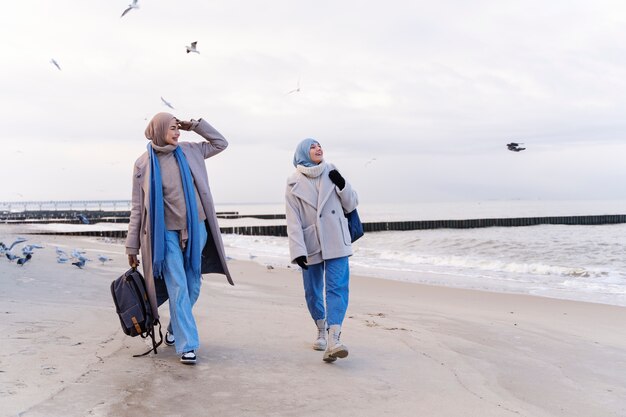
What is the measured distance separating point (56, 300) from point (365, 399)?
3.99 metres

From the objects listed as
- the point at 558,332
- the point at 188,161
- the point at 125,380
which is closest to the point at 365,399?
the point at 125,380

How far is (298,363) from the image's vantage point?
4301 millimetres

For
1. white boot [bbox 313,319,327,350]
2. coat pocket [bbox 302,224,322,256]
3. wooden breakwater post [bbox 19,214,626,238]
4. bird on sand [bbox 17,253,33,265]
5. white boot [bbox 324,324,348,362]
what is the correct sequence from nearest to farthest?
1. white boot [bbox 324,324,348,362]
2. coat pocket [bbox 302,224,322,256]
3. white boot [bbox 313,319,327,350]
4. bird on sand [bbox 17,253,33,265]
5. wooden breakwater post [bbox 19,214,626,238]

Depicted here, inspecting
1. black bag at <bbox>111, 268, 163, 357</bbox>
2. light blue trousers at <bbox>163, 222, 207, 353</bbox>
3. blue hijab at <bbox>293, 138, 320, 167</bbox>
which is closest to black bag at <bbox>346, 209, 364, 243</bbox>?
blue hijab at <bbox>293, 138, 320, 167</bbox>

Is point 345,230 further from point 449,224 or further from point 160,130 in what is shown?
point 449,224

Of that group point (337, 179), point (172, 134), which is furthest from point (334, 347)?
point (172, 134)

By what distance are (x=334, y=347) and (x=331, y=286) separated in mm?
491

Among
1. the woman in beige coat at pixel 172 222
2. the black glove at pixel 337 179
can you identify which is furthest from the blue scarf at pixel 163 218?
the black glove at pixel 337 179

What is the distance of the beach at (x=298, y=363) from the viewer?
3.32 m

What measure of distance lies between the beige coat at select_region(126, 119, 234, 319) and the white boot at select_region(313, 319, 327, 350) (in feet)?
3.06

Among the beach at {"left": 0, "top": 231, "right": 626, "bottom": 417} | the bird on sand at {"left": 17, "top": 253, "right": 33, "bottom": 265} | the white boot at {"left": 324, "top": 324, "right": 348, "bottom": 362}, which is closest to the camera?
the beach at {"left": 0, "top": 231, "right": 626, "bottom": 417}

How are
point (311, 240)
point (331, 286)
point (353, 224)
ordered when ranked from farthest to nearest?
point (353, 224), point (311, 240), point (331, 286)

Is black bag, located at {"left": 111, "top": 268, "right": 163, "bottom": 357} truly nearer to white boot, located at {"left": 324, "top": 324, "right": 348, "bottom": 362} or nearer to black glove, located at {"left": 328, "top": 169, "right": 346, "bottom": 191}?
white boot, located at {"left": 324, "top": 324, "right": 348, "bottom": 362}

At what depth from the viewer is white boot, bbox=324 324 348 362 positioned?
4.25 m
